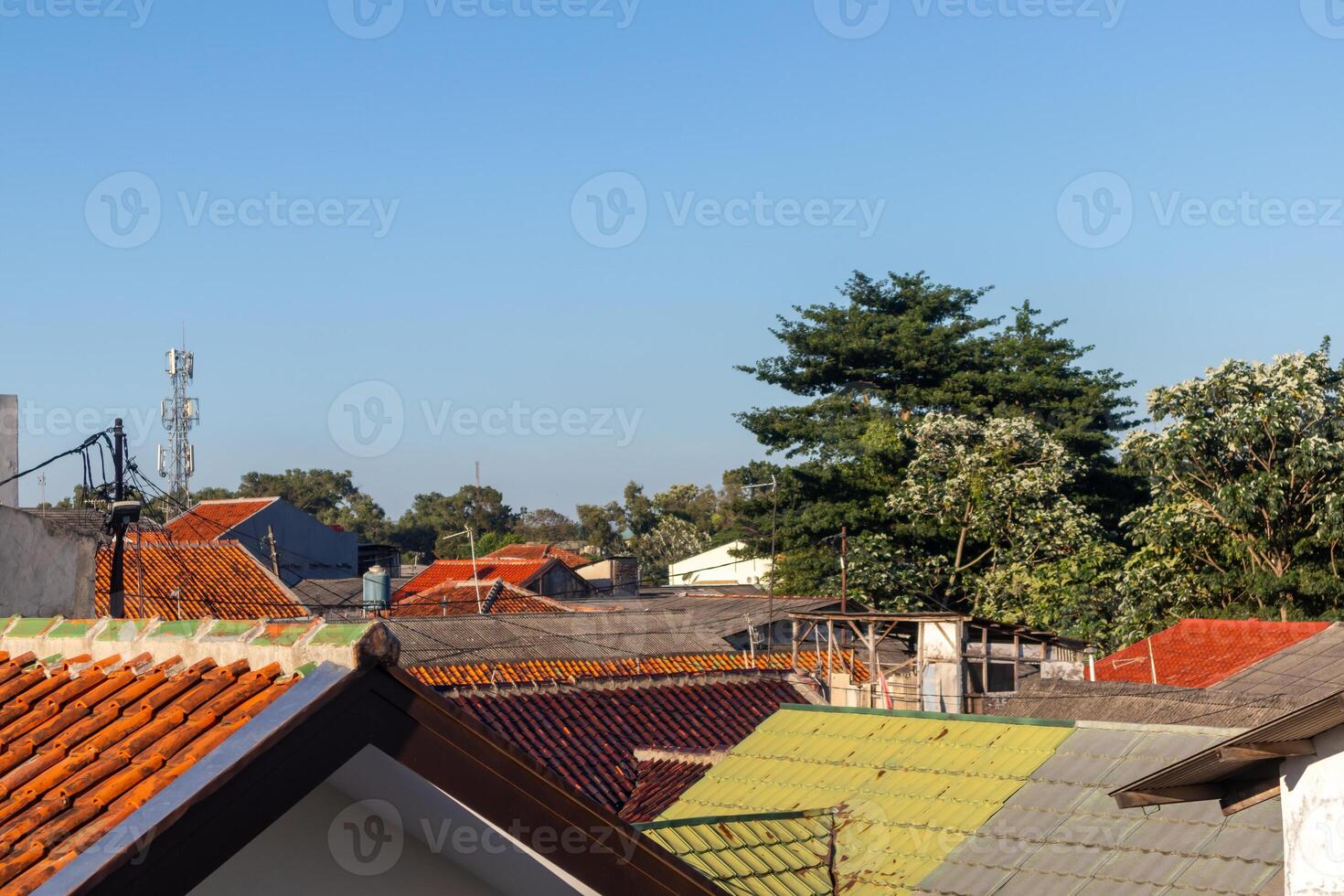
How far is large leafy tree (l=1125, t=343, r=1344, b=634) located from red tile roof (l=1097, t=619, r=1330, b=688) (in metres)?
5.05

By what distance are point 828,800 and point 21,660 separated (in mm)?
5680

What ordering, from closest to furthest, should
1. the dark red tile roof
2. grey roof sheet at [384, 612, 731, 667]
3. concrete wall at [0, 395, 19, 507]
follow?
1. the dark red tile roof
2. concrete wall at [0, 395, 19, 507]
3. grey roof sheet at [384, 612, 731, 667]

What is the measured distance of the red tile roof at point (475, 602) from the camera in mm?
32625

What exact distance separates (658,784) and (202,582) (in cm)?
2017

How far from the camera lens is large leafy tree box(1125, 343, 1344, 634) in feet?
81.8

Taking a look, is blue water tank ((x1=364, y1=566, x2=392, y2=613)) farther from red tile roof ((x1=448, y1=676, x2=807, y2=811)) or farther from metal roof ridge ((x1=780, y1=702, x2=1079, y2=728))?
metal roof ridge ((x1=780, y1=702, x2=1079, y2=728))

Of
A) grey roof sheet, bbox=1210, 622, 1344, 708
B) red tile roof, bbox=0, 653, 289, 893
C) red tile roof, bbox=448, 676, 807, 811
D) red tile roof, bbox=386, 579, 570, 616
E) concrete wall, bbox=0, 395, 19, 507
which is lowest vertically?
red tile roof, bbox=386, 579, 570, 616

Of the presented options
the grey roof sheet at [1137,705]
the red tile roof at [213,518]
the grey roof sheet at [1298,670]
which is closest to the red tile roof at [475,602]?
the red tile roof at [213,518]

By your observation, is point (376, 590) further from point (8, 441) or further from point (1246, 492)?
point (1246, 492)

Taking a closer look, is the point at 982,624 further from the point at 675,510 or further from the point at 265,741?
the point at 675,510

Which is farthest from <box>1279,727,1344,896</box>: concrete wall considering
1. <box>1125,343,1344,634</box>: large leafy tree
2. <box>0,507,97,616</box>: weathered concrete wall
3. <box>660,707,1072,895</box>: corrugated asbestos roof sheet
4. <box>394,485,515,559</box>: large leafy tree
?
<box>394,485,515,559</box>: large leafy tree

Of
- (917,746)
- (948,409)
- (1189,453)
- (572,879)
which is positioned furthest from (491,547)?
(572,879)

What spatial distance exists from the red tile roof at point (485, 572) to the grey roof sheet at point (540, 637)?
2113 cm

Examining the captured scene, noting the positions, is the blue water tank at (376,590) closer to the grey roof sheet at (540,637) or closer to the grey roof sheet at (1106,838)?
the grey roof sheet at (540,637)
